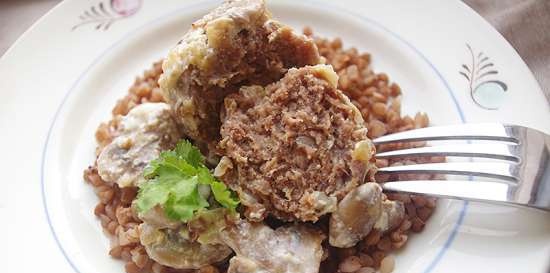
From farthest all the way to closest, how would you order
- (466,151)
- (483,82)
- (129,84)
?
(129,84), (483,82), (466,151)

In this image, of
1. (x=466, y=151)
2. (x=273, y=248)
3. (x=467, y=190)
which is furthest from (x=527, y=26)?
(x=273, y=248)

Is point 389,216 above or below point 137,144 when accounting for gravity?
above

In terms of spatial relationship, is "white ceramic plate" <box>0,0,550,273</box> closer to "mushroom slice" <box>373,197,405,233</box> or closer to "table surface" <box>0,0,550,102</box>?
"mushroom slice" <box>373,197,405,233</box>

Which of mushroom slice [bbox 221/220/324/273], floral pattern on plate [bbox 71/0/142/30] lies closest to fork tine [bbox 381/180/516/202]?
mushroom slice [bbox 221/220/324/273]

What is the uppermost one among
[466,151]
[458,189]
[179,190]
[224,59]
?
[466,151]

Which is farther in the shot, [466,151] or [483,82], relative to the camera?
[483,82]

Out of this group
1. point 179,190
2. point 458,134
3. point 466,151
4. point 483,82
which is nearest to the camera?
point 179,190

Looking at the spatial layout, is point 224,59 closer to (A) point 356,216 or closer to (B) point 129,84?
(A) point 356,216
